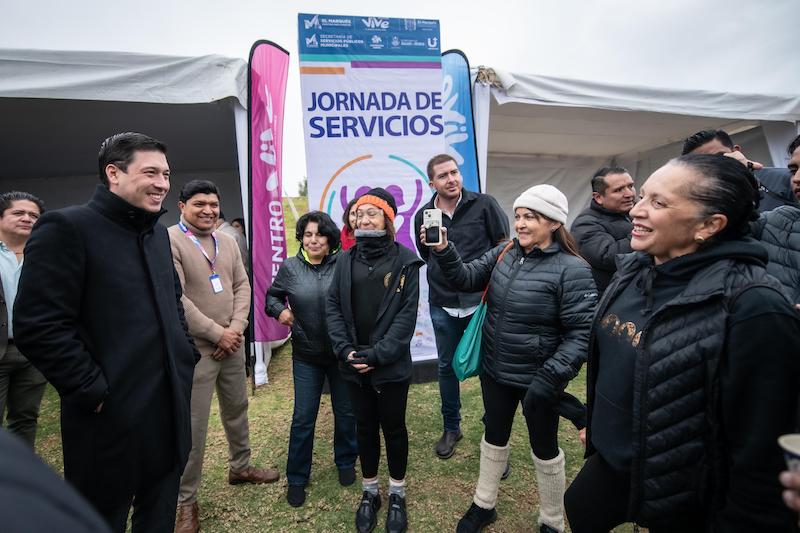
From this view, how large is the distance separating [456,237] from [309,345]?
1346mm

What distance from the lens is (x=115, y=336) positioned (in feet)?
4.72

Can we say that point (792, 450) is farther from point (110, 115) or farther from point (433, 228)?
point (110, 115)

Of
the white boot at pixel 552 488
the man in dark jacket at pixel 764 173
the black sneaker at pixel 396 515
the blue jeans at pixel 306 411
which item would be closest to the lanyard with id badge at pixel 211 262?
the blue jeans at pixel 306 411

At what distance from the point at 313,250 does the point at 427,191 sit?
5.93ft

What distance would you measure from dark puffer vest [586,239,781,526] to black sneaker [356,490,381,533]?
1.49m

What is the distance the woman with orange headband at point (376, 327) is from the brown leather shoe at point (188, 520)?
935mm

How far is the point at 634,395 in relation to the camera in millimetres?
1252

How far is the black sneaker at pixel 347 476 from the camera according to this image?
262 centimetres

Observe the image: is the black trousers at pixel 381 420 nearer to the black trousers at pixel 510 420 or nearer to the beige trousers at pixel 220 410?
the black trousers at pixel 510 420

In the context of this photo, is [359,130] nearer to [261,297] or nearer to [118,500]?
[261,297]

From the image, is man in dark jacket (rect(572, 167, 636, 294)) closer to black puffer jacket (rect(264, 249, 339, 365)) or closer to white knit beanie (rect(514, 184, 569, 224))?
white knit beanie (rect(514, 184, 569, 224))

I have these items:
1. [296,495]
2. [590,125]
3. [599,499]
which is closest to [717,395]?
[599,499]

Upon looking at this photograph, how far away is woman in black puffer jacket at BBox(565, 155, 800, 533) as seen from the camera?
41.1 inches

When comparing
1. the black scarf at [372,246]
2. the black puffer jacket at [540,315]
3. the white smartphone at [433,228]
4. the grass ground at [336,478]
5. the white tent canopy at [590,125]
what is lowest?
the grass ground at [336,478]
